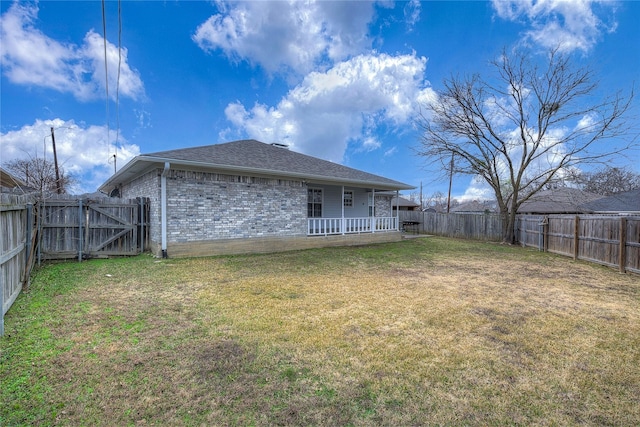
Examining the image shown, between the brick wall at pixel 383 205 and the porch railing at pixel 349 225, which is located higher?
the brick wall at pixel 383 205

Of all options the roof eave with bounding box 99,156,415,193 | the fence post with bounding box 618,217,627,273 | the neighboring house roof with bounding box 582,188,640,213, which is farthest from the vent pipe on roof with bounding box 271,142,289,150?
the neighboring house roof with bounding box 582,188,640,213

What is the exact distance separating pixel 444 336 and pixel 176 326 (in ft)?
11.3

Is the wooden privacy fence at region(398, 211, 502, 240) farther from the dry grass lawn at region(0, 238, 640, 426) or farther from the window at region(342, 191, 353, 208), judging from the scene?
the dry grass lawn at region(0, 238, 640, 426)

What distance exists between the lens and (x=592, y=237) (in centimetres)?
952

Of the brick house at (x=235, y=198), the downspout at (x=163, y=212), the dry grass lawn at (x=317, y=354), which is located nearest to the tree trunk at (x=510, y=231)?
the brick house at (x=235, y=198)

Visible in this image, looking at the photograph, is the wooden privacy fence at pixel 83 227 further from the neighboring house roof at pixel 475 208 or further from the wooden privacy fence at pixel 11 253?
the neighboring house roof at pixel 475 208

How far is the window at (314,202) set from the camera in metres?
13.9

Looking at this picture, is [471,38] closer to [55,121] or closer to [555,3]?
[555,3]

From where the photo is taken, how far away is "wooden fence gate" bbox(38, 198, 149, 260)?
8148 millimetres

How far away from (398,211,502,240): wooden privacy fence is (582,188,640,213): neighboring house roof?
279 inches

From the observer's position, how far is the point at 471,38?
1333cm

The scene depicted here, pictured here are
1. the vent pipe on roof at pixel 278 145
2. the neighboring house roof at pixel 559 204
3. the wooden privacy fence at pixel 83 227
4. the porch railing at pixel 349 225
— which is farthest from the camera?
the neighboring house roof at pixel 559 204

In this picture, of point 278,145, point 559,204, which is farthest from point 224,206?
point 559,204

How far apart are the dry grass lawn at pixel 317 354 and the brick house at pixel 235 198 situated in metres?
3.41
